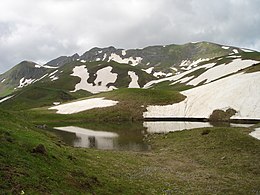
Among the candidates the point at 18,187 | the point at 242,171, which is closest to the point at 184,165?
the point at 242,171

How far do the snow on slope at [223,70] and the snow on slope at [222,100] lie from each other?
2298 inches

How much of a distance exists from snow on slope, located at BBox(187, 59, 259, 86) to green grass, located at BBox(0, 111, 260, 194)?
412 ft

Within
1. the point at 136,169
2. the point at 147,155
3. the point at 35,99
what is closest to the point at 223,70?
the point at 35,99

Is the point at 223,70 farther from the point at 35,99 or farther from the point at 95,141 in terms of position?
the point at 95,141

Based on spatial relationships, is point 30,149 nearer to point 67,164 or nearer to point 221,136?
point 67,164

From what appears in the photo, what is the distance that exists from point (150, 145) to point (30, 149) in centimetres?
3117

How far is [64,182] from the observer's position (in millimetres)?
20219

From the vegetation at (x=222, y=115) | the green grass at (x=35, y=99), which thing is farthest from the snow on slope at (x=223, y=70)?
the vegetation at (x=222, y=115)

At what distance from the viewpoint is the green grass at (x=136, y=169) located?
19.5 metres

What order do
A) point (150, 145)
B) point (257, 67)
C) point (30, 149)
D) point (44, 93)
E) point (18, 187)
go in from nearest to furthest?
point (18, 187) < point (30, 149) < point (150, 145) < point (257, 67) < point (44, 93)

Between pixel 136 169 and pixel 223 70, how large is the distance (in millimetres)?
152944

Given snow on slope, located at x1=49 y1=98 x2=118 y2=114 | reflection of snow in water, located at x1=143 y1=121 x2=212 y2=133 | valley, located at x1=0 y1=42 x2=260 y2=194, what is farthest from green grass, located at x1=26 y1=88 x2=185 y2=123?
reflection of snow in water, located at x1=143 y1=121 x2=212 y2=133

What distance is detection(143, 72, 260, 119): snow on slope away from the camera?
86375mm

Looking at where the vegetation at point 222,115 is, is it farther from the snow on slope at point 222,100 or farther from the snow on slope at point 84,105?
the snow on slope at point 84,105
